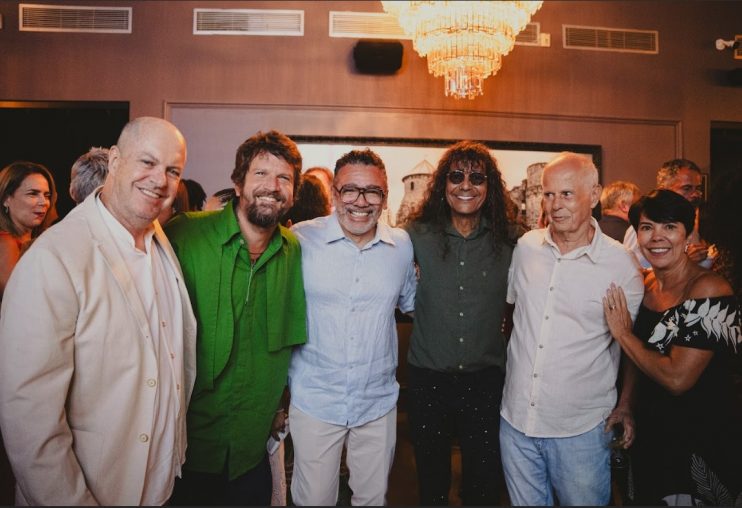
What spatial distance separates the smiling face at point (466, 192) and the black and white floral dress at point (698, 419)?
0.89 m

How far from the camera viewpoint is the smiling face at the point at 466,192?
243 centimetres

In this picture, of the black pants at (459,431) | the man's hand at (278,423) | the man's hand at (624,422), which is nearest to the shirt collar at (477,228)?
the black pants at (459,431)

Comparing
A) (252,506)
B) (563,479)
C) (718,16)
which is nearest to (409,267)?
(563,479)

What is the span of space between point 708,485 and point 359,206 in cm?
176

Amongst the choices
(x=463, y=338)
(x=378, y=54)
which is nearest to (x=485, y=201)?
(x=463, y=338)

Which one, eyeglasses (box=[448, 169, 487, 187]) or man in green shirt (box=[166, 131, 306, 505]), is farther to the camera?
eyeglasses (box=[448, 169, 487, 187])

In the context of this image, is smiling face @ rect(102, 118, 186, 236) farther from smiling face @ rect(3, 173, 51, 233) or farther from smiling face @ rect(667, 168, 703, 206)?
smiling face @ rect(667, 168, 703, 206)

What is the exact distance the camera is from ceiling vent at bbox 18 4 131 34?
4766 mm

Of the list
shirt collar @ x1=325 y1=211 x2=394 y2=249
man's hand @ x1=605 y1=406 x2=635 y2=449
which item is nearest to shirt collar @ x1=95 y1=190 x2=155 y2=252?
shirt collar @ x1=325 y1=211 x2=394 y2=249

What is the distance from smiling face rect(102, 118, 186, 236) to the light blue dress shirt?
0.80m

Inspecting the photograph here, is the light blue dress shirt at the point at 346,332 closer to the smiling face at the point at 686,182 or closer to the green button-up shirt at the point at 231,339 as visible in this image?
the green button-up shirt at the point at 231,339

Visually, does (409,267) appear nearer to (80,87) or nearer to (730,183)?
(730,183)

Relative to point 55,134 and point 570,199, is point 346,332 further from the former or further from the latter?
point 55,134

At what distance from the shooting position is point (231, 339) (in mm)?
1949
